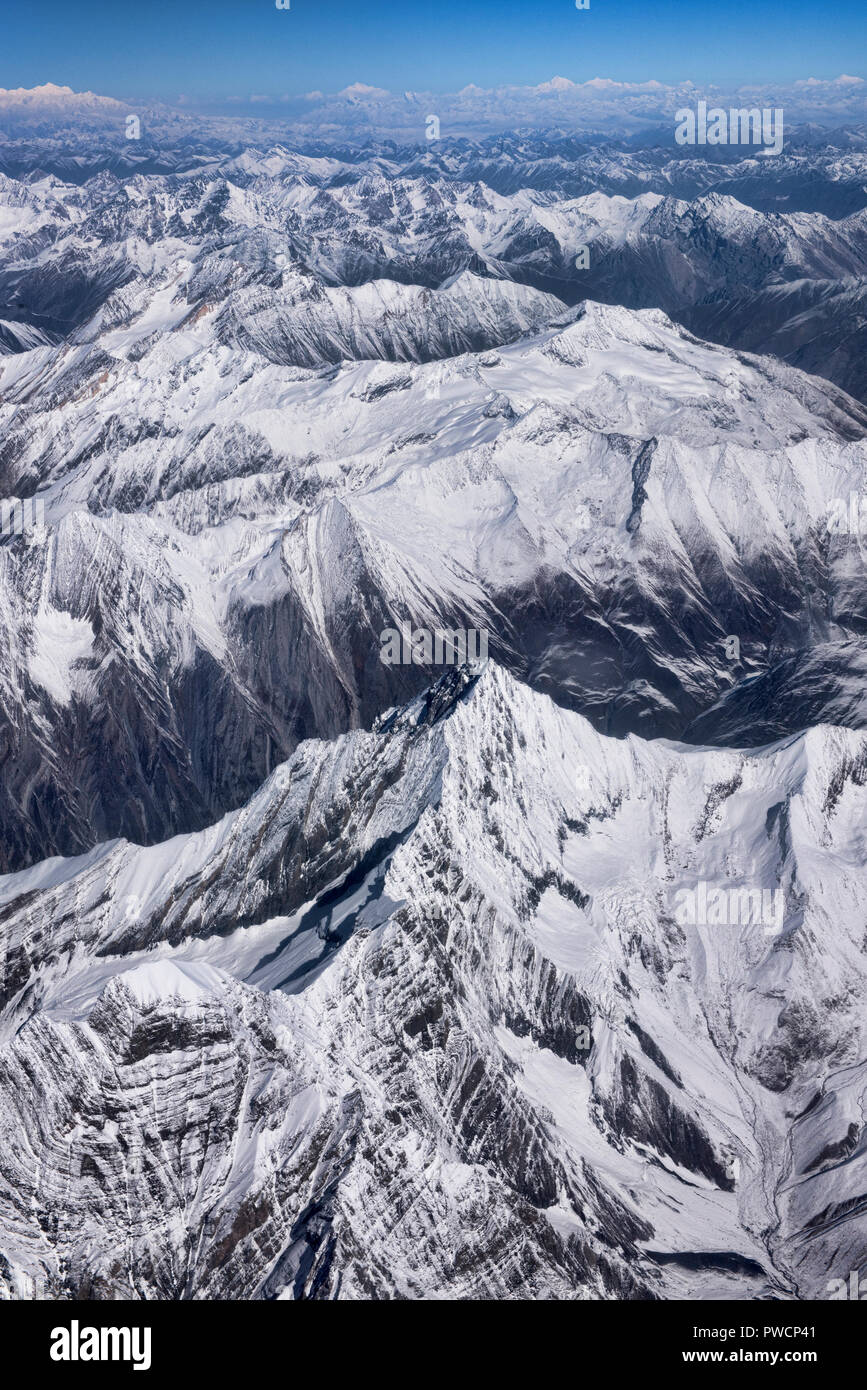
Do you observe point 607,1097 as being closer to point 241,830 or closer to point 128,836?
point 241,830

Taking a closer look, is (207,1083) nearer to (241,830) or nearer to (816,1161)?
(241,830)

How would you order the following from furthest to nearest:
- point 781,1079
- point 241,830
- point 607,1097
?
point 241,830, point 781,1079, point 607,1097

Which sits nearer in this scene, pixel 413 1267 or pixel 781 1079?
pixel 413 1267

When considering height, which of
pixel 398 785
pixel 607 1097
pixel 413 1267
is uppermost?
pixel 398 785

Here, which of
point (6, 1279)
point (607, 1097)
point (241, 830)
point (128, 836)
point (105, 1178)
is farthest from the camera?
point (128, 836)

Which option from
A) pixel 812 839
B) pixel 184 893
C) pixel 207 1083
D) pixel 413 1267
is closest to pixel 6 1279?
pixel 207 1083

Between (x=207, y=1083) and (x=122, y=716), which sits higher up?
(x=207, y=1083)
